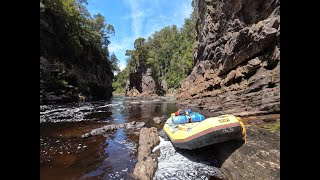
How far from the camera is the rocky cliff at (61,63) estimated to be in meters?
25.8

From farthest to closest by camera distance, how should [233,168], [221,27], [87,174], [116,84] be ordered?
[116,84] → [221,27] → [87,174] → [233,168]

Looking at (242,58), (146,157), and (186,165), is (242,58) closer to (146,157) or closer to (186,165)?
(186,165)

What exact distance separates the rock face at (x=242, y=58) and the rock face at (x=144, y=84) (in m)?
30.0

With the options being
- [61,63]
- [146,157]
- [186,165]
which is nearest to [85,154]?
[146,157]

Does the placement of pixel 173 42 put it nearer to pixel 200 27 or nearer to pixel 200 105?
pixel 200 27

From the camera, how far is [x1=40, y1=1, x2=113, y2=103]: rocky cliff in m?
25.8

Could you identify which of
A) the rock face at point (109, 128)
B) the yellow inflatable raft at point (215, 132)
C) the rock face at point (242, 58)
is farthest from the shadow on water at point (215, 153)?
the rock face at point (242, 58)

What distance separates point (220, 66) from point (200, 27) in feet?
41.6

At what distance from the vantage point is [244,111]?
13.6m

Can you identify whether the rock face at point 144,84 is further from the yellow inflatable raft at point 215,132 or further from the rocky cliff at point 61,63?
the yellow inflatable raft at point 215,132

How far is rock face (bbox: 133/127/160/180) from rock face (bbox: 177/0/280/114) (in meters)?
6.85

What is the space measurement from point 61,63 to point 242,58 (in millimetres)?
23402
